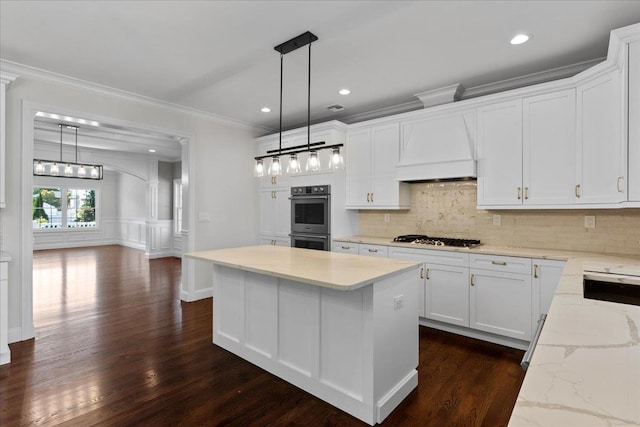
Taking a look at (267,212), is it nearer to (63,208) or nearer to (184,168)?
(184,168)

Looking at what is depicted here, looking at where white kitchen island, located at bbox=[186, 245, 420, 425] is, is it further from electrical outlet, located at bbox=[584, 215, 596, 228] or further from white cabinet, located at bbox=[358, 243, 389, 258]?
electrical outlet, located at bbox=[584, 215, 596, 228]

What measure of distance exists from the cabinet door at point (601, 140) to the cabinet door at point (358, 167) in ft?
7.29

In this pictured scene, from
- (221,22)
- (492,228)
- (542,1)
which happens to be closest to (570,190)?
(492,228)

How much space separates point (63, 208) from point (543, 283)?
12.7 metres

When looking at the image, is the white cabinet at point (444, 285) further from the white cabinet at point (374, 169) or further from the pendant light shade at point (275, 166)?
the pendant light shade at point (275, 166)

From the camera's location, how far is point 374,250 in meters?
4.02

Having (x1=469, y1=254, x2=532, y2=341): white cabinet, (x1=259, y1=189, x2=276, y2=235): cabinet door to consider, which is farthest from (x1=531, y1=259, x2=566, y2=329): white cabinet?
(x1=259, y1=189, x2=276, y2=235): cabinet door

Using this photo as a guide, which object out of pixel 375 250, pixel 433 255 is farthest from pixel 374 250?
pixel 433 255

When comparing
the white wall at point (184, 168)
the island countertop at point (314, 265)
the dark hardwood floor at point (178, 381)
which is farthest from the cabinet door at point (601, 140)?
the white wall at point (184, 168)

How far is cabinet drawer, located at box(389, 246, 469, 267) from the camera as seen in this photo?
3.38 meters

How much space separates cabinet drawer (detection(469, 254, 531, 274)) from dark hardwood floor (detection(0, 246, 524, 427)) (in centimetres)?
76

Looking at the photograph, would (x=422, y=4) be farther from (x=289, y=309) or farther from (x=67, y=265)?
(x=67, y=265)

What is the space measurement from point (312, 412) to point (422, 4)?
2.84 metres

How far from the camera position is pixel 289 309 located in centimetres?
256
